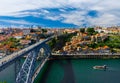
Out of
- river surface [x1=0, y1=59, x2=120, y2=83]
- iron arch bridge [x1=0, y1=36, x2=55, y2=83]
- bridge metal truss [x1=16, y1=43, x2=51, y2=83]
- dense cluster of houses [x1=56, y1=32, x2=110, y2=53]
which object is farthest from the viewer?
dense cluster of houses [x1=56, y1=32, x2=110, y2=53]

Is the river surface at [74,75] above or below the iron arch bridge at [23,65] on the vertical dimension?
below

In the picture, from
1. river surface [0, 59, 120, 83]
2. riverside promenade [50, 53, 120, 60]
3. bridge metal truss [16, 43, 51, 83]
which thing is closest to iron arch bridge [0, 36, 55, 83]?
bridge metal truss [16, 43, 51, 83]

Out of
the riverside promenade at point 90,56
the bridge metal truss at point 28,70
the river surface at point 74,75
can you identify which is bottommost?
the riverside promenade at point 90,56

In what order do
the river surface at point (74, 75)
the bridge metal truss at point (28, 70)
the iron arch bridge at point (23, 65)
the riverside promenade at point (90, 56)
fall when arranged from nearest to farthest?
the iron arch bridge at point (23, 65), the bridge metal truss at point (28, 70), the river surface at point (74, 75), the riverside promenade at point (90, 56)

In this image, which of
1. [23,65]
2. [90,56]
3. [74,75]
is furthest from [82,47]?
[23,65]

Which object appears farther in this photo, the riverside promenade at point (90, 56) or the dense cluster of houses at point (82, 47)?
the dense cluster of houses at point (82, 47)

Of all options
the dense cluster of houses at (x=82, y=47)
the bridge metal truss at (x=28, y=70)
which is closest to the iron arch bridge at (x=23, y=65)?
the bridge metal truss at (x=28, y=70)

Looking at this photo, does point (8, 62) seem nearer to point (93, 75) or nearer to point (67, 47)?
point (93, 75)

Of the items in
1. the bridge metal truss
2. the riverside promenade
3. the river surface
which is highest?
the bridge metal truss

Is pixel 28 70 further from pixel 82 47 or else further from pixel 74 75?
pixel 82 47

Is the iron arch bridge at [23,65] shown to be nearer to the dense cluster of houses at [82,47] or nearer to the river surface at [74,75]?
the river surface at [74,75]

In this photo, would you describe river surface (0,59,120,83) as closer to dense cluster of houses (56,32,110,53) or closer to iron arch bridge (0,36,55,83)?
iron arch bridge (0,36,55,83)
